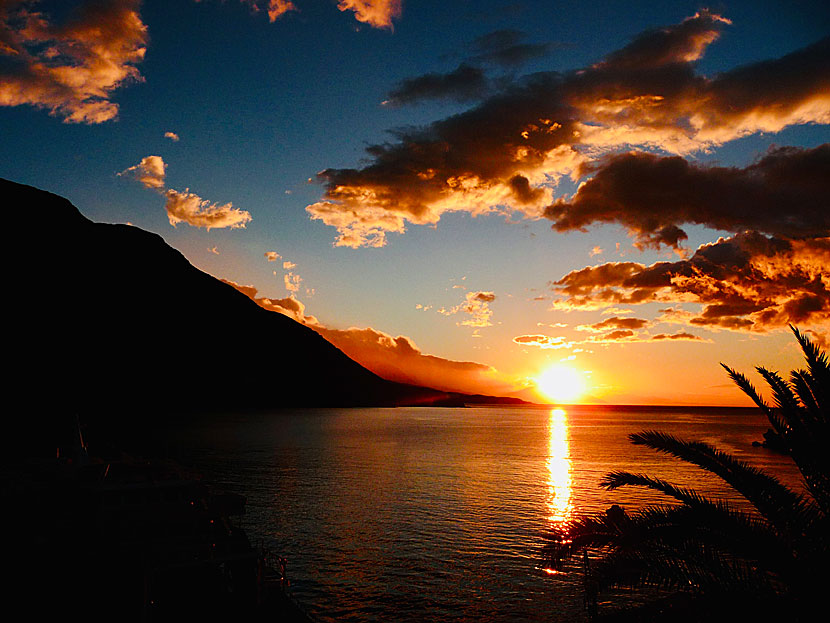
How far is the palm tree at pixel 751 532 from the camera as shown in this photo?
9352 millimetres

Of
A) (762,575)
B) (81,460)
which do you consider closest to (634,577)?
(762,575)

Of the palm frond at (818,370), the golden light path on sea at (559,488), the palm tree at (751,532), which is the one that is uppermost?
the palm frond at (818,370)

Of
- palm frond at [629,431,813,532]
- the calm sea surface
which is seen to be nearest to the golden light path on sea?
the calm sea surface

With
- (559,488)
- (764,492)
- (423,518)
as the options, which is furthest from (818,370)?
(559,488)

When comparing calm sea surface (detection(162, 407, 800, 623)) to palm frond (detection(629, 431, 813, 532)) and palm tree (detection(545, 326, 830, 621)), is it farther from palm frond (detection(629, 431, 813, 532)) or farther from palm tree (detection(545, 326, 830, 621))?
palm frond (detection(629, 431, 813, 532))

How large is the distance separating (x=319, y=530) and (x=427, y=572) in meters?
12.9

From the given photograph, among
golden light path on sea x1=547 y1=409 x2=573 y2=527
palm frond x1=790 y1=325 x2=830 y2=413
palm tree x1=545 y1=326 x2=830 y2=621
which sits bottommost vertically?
golden light path on sea x1=547 y1=409 x2=573 y2=527

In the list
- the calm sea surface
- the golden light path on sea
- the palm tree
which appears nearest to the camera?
the palm tree

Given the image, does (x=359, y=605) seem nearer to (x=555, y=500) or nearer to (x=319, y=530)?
(x=319, y=530)

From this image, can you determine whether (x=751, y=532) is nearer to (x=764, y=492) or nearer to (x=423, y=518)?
(x=764, y=492)

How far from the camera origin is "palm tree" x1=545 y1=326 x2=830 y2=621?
935 cm

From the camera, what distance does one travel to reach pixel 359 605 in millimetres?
27719

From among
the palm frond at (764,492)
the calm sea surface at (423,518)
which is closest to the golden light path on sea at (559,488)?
the calm sea surface at (423,518)

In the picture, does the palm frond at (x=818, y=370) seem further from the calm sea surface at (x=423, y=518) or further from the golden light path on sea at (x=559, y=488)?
the golden light path on sea at (x=559, y=488)
